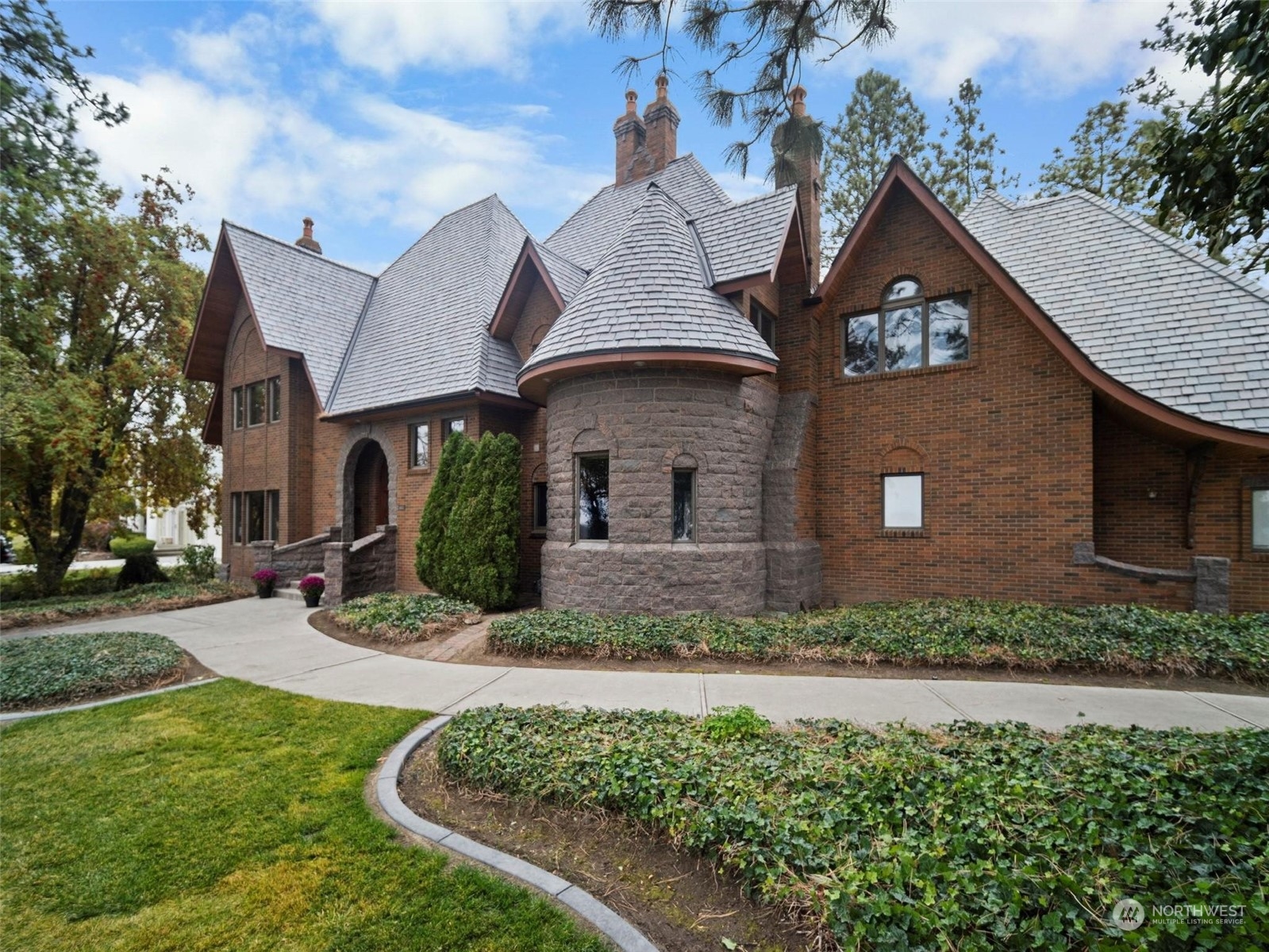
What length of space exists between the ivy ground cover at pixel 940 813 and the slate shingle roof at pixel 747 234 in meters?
8.26

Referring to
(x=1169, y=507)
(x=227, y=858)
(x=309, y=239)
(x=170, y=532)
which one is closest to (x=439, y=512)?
(x=227, y=858)

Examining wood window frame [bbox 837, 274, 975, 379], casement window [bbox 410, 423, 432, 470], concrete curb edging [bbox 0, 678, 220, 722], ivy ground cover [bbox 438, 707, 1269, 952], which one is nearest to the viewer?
ivy ground cover [bbox 438, 707, 1269, 952]

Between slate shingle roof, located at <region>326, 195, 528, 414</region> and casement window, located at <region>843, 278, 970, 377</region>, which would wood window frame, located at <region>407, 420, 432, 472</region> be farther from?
casement window, located at <region>843, 278, 970, 377</region>

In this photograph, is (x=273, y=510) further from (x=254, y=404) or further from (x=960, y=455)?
(x=960, y=455)

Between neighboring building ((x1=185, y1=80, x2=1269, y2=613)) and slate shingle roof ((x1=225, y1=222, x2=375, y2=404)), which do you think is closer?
neighboring building ((x1=185, y1=80, x2=1269, y2=613))

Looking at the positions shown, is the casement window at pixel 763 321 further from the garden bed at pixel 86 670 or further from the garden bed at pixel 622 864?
the garden bed at pixel 86 670

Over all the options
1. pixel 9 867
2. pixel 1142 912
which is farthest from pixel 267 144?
pixel 1142 912

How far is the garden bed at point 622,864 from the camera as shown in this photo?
111 inches

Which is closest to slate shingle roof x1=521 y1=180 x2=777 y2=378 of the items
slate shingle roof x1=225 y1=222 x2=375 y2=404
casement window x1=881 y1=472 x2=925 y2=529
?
casement window x1=881 y1=472 x2=925 y2=529

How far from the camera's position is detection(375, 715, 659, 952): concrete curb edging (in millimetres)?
2770

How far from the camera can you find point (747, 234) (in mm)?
11359

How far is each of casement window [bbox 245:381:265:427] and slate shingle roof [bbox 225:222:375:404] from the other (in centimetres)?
255

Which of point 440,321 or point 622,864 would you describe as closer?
point 622,864

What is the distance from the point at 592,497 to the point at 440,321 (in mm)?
7859
